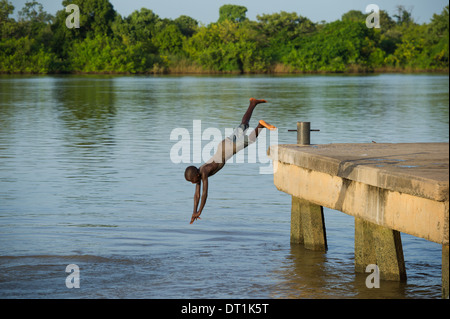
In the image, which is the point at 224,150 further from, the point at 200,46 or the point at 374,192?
the point at 200,46

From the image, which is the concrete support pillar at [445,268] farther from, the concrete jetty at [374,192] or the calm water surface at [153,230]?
the calm water surface at [153,230]

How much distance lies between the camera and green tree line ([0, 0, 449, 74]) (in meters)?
106

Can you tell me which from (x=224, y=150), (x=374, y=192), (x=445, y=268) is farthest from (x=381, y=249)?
(x=224, y=150)

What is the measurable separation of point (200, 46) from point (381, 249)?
104007 millimetres

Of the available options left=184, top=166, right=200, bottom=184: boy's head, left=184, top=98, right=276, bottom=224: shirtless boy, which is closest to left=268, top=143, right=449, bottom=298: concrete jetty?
left=184, top=98, right=276, bottom=224: shirtless boy

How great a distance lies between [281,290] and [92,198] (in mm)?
7479

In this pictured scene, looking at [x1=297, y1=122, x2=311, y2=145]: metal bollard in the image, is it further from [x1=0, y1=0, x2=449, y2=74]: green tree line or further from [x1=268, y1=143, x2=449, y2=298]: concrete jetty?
[x1=0, y1=0, x2=449, y2=74]: green tree line

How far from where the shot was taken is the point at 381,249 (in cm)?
1011

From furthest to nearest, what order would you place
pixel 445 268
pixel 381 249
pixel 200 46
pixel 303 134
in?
pixel 200 46
pixel 303 134
pixel 381 249
pixel 445 268

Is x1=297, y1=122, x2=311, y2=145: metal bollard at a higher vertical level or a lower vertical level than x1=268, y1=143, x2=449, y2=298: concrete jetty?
higher

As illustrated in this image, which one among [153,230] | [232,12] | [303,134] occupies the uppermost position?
[232,12]

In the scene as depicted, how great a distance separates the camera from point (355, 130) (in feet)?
103

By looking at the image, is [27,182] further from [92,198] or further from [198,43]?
[198,43]

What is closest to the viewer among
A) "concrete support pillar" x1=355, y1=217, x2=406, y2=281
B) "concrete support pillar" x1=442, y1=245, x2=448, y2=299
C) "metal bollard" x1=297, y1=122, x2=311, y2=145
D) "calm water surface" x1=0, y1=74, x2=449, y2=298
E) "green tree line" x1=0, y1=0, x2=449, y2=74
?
"concrete support pillar" x1=442, y1=245, x2=448, y2=299
